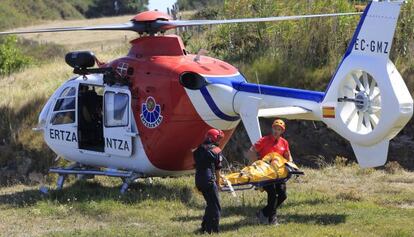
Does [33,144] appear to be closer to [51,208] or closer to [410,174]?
[51,208]

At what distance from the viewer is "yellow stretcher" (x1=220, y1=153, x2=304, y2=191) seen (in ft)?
38.7

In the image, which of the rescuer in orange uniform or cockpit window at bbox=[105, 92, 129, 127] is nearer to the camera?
the rescuer in orange uniform

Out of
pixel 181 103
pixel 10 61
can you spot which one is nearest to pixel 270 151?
pixel 181 103

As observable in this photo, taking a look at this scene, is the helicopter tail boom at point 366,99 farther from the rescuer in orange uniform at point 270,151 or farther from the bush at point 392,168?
the bush at point 392,168

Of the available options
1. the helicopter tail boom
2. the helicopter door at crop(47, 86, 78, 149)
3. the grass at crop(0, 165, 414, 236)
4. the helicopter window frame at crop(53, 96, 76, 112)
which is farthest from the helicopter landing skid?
the helicopter tail boom

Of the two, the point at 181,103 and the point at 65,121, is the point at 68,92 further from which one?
the point at 181,103

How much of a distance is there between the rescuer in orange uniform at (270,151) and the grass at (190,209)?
210 millimetres

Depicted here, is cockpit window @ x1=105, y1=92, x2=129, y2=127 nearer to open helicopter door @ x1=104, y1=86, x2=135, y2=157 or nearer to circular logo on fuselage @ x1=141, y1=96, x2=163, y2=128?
open helicopter door @ x1=104, y1=86, x2=135, y2=157

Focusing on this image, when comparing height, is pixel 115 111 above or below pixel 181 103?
below

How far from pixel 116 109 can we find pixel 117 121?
0.75ft

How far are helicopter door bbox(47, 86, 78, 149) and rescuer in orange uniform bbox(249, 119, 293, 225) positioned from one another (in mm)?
4852

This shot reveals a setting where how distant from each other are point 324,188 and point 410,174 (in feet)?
9.29

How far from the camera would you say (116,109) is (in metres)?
15.1

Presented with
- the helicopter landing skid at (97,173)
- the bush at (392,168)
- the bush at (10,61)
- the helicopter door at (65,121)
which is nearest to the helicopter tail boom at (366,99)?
the helicopter landing skid at (97,173)
